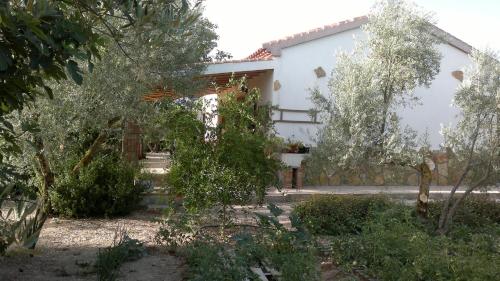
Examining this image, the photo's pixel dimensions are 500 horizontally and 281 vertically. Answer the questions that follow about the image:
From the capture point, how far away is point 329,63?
13.9 m

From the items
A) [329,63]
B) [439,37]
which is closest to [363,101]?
[439,37]

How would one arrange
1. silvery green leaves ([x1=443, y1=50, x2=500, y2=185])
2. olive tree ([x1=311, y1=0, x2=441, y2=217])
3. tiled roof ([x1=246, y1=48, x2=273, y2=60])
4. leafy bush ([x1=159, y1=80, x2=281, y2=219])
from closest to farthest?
1. leafy bush ([x1=159, y1=80, x2=281, y2=219])
2. silvery green leaves ([x1=443, y1=50, x2=500, y2=185])
3. olive tree ([x1=311, y1=0, x2=441, y2=217])
4. tiled roof ([x1=246, y1=48, x2=273, y2=60])

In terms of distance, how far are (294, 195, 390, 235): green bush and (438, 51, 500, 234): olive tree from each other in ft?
3.65

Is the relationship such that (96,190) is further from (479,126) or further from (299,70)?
(299,70)

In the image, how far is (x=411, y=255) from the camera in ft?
17.5

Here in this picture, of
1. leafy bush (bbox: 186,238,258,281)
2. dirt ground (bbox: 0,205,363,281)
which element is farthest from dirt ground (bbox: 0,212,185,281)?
leafy bush (bbox: 186,238,258,281)

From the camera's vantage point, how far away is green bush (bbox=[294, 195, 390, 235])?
7.96 metres

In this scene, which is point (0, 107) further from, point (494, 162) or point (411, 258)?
point (494, 162)

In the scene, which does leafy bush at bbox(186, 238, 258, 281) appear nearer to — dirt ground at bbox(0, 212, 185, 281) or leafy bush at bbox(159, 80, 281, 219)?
dirt ground at bbox(0, 212, 185, 281)

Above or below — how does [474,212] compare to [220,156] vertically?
below

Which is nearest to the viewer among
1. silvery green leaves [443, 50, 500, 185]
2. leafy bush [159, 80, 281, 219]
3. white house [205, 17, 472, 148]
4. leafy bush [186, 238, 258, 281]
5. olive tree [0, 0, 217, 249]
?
leafy bush [186, 238, 258, 281]

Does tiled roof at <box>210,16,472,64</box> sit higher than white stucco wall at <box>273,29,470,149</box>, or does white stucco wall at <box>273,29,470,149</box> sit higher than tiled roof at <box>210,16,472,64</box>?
tiled roof at <box>210,16,472,64</box>

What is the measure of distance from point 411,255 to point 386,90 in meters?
4.14

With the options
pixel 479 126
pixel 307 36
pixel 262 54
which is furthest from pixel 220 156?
pixel 262 54
